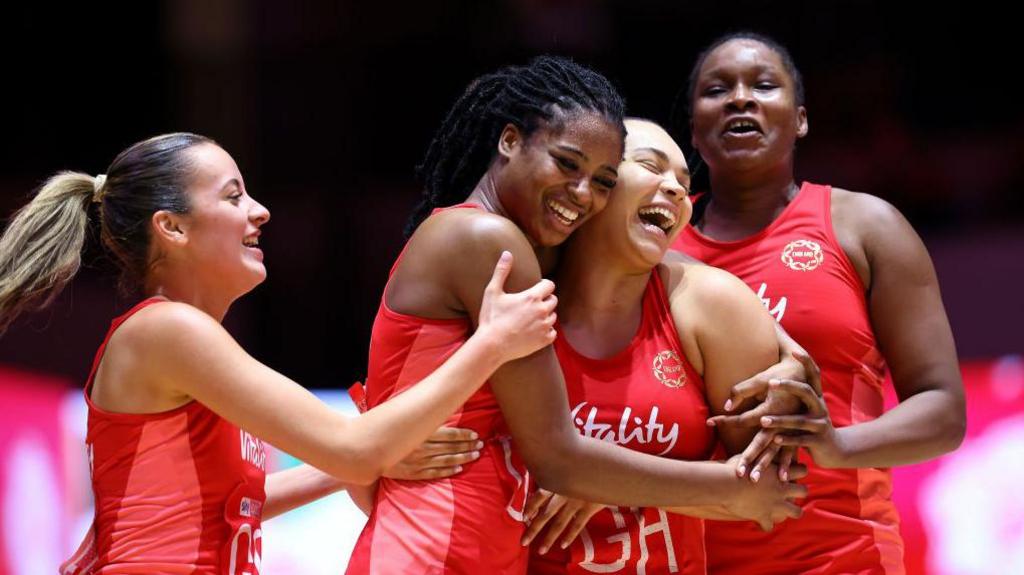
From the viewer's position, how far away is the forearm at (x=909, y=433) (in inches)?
126

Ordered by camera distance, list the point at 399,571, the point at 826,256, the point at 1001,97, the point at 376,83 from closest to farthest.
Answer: the point at 399,571 → the point at 826,256 → the point at 1001,97 → the point at 376,83

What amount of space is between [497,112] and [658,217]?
0.45 m

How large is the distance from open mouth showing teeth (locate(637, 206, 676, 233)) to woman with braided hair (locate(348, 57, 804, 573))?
14cm

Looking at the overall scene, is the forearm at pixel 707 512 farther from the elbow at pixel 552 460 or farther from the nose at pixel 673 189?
the nose at pixel 673 189

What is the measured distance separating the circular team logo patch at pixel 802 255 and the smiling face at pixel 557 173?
76 centimetres

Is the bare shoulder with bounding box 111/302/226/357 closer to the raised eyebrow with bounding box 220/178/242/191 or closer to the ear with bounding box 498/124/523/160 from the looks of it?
the raised eyebrow with bounding box 220/178/242/191

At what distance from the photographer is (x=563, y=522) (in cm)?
286

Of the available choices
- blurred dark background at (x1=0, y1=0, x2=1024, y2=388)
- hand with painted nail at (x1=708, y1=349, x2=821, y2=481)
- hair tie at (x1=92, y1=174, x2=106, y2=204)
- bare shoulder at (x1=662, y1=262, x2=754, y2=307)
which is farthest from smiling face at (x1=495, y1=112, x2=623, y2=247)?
blurred dark background at (x1=0, y1=0, x2=1024, y2=388)

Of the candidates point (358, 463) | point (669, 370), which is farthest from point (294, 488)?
point (669, 370)

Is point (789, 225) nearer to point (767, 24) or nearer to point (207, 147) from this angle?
point (207, 147)

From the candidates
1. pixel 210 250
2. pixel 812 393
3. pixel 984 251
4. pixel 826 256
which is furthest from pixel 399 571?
pixel 984 251

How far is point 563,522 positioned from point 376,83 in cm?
514

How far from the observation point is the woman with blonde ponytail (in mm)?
2662

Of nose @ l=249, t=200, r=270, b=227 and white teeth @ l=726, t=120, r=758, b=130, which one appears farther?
white teeth @ l=726, t=120, r=758, b=130
